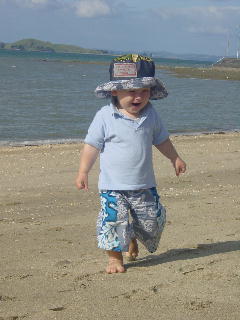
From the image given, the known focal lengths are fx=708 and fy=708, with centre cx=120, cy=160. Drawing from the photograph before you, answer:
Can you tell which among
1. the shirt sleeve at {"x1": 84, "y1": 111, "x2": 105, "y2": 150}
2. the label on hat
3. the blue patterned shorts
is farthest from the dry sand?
the label on hat

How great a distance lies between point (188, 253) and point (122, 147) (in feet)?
3.49

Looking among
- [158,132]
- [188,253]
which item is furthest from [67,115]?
[158,132]

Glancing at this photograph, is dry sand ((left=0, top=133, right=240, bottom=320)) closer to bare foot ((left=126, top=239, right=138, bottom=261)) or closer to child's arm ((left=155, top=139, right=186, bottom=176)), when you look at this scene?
bare foot ((left=126, top=239, right=138, bottom=261))

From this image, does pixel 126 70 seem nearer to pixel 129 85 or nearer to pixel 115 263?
pixel 129 85

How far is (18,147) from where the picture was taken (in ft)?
52.3

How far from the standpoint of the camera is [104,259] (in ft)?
17.4

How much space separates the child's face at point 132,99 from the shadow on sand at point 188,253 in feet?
3.55

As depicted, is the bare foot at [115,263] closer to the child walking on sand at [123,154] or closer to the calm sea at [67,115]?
the child walking on sand at [123,154]

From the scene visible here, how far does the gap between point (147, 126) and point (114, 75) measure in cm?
43

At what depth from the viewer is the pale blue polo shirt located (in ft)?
16.2

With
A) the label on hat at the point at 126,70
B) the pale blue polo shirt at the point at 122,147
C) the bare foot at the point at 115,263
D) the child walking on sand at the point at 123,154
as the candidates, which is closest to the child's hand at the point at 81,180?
the child walking on sand at the point at 123,154

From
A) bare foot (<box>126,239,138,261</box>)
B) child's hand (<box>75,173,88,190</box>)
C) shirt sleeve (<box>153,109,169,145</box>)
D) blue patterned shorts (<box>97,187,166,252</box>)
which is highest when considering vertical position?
shirt sleeve (<box>153,109,169,145</box>)

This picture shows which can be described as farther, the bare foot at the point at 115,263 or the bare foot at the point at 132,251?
the bare foot at the point at 132,251

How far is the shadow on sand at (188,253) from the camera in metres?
5.19
